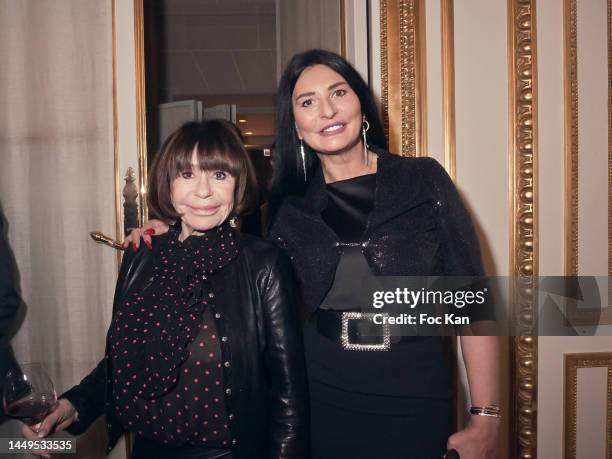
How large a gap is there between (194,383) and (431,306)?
0.61 metres

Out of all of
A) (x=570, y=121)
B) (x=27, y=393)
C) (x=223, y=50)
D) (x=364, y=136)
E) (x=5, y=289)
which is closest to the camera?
(x=27, y=393)

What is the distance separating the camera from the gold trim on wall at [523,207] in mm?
1915

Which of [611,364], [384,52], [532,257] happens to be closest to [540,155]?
[532,257]

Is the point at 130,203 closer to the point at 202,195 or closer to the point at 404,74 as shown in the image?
the point at 202,195

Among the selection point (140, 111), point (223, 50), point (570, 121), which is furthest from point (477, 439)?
point (223, 50)

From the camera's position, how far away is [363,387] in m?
1.20

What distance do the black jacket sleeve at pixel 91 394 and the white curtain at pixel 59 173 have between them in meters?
0.90

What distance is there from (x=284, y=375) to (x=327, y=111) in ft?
2.09

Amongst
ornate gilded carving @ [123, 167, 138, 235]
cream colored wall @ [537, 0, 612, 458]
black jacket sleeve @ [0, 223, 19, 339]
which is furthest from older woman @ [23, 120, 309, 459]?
cream colored wall @ [537, 0, 612, 458]

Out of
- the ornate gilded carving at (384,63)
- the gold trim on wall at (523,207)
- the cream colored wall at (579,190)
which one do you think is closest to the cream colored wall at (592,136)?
the cream colored wall at (579,190)

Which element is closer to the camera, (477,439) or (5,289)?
(477,439)

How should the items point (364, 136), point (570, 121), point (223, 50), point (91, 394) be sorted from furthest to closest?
point (223, 50) → point (570, 121) → point (364, 136) → point (91, 394)

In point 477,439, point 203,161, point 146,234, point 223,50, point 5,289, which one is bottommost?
point 477,439

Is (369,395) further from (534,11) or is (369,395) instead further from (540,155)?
(534,11)
